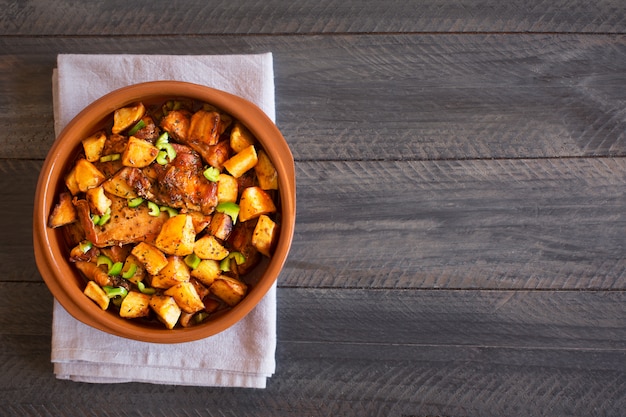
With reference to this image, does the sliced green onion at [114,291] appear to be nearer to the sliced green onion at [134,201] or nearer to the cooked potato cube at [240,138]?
the sliced green onion at [134,201]

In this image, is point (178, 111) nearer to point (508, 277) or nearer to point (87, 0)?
point (87, 0)

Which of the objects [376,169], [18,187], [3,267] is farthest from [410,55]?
[3,267]

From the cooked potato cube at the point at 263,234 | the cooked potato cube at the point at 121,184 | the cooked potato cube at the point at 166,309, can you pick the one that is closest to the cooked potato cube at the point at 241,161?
the cooked potato cube at the point at 263,234

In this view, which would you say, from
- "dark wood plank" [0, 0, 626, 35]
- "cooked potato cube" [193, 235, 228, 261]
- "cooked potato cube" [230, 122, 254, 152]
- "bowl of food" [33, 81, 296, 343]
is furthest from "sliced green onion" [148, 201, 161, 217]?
"dark wood plank" [0, 0, 626, 35]

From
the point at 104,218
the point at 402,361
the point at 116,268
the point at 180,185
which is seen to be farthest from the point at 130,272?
the point at 402,361

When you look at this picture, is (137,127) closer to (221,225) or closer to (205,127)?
(205,127)

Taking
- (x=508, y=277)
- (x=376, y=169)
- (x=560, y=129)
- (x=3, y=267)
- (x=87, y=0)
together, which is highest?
(x=560, y=129)

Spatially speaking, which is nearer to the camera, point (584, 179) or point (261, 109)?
point (261, 109)
